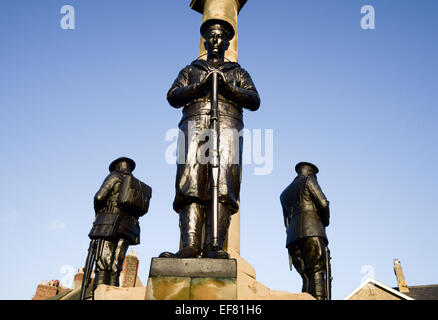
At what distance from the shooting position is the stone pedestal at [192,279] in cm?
371

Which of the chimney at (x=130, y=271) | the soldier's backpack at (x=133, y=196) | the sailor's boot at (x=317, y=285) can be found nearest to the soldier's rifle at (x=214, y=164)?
the soldier's backpack at (x=133, y=196)

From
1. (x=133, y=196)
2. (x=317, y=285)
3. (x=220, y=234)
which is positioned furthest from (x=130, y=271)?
(x=220, y=234)

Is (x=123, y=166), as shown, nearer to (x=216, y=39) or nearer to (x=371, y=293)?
(x=216, y=39)

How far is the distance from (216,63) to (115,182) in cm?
237

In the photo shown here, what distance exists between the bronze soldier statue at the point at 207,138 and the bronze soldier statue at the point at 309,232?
1647mm

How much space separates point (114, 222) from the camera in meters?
6.41

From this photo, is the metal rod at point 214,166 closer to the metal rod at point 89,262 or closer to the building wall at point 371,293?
the metal rod at point 89,262

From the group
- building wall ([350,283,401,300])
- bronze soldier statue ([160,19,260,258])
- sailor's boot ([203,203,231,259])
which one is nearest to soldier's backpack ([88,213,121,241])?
bronze soldier statue ([160,19,260,258])

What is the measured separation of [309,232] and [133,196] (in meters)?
2.54

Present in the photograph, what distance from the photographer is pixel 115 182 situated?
670cm

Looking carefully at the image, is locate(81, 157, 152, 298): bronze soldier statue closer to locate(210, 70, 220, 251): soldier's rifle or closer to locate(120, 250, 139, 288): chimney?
locate(210, 70, 220, 251): soldier's rifle

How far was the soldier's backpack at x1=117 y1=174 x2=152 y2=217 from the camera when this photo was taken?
648cm
